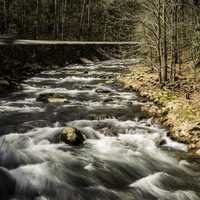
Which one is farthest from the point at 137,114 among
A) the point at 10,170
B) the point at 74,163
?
the point at 10,170

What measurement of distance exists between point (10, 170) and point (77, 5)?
59417 millimetres

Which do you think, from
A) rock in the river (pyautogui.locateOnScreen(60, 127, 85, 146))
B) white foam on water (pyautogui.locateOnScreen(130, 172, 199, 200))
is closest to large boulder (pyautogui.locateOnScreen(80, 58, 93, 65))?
rock in the river (pyautogui.locateOnScreen(60, 127, 85, 146))

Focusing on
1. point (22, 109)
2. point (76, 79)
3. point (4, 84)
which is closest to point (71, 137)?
point (22, 109)

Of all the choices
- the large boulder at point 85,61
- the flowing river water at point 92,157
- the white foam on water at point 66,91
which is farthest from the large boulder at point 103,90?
the large boulder at point 85,61

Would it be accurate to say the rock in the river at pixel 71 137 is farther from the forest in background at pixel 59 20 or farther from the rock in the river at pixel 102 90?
the forest in background at pixel 59 20

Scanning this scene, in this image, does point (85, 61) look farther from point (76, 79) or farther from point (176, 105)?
point (176, 105)

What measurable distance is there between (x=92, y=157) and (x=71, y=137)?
132cm

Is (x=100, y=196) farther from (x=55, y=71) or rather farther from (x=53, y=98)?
(x=55, y=71)

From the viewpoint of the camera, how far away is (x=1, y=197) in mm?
8711

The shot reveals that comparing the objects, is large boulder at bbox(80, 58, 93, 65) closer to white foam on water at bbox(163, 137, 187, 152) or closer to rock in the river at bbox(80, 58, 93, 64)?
rock in the river at bbox(80, 58, 93, 64)

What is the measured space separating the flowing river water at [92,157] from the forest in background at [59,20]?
3053 cm

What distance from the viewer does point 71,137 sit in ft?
40.1

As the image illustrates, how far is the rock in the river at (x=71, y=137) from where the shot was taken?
1209 centimetres

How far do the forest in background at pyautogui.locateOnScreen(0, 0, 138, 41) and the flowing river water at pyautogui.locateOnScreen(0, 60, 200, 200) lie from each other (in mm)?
30534
